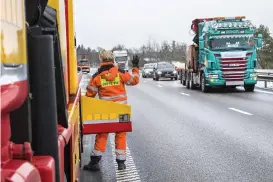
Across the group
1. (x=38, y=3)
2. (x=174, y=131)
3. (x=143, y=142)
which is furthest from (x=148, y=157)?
(x=38, y=3)

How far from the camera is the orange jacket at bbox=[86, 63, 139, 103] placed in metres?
6.11

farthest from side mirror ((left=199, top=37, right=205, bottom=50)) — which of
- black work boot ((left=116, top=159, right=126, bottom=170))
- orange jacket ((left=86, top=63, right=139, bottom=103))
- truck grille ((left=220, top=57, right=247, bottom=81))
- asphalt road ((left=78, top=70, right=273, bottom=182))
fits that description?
black work boot ((left=116, top=159, right=126, bottom=170))

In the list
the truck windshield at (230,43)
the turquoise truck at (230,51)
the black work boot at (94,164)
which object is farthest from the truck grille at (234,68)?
the black work boot at (94,164)

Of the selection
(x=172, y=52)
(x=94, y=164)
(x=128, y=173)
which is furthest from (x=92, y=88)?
(x=172, y=52)

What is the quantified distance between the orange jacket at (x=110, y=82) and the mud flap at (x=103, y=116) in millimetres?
653

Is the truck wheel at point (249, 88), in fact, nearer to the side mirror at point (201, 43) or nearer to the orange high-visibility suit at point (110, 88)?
the side mirror at point (201, 43)

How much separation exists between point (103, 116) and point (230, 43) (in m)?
16.1

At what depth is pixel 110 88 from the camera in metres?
6.16

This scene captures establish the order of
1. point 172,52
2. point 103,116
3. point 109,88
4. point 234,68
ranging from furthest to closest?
point 172,52 < point 234,68 < point 109,88 < point 103,116

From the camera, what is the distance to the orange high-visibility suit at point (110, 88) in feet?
19.9

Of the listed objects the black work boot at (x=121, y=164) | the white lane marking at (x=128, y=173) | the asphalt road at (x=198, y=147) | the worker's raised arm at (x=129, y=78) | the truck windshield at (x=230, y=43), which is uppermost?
the truck windshield at (x=230, y=43)

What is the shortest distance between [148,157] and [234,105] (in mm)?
8463

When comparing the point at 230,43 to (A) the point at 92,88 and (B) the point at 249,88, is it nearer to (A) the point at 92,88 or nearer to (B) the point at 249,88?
(B) the point at 249,88

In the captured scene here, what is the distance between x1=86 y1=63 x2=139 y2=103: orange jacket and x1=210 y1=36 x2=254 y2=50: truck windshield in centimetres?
1500
